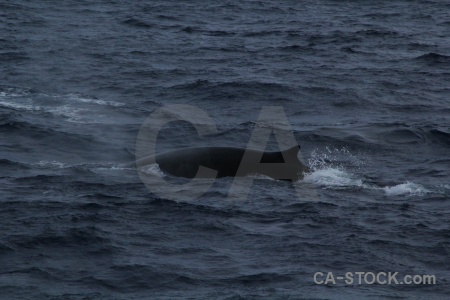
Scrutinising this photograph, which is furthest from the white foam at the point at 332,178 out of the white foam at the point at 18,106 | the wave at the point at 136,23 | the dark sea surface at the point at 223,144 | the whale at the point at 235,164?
the wave at the point at 136,23

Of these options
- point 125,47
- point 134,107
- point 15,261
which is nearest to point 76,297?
point 15,261

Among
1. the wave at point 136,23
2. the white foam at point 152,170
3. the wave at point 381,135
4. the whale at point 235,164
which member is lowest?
the wave at point 381,135

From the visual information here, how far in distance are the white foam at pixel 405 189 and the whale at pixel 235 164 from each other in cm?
207

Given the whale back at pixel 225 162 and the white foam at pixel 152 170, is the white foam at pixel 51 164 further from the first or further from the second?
the whale back at pixel 225 162

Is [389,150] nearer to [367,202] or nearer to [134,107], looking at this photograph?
[367,202]

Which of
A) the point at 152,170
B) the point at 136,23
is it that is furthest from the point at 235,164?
the point at 136,23

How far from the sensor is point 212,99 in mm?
31344

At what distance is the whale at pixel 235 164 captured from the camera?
2233 cm

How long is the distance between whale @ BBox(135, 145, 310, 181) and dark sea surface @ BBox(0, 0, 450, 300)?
340 mm

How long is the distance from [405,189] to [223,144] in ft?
18.7

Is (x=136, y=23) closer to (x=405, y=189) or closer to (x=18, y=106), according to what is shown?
(x=18, y=106)

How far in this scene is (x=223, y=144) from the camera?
25672mm

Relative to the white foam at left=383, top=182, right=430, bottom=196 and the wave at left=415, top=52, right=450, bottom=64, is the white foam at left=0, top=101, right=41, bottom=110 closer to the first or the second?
the white foam at left=383, top=182, right=430, bottom=196

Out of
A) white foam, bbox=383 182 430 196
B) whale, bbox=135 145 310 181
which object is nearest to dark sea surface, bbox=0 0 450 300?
white foam, bbox=383 182 430 196
